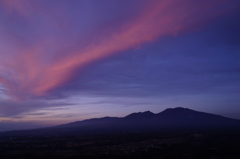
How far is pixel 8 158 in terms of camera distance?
A: 53906 mm

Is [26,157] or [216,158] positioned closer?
[216,158]

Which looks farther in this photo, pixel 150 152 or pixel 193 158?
pixel 150 152

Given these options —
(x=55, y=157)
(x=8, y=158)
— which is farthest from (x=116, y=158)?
(x=8, y=158)

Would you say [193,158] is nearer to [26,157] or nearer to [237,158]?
[237,158]

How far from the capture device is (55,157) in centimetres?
5216

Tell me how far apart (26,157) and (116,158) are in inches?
1025

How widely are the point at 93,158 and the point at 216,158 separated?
27.6 meters

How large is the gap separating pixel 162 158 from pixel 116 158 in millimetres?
10711

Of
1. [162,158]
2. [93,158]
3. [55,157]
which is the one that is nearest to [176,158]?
[162,158]

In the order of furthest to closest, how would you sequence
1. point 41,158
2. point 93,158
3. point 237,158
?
point 41,158
point 93,158
point 237,158

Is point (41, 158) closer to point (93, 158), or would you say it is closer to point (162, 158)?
point (93, 158)

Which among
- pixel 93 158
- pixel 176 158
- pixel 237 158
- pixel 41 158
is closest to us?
pixel 237 158

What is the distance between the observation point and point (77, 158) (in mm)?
49750

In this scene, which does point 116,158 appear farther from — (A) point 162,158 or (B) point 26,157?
(B) point 26,157
